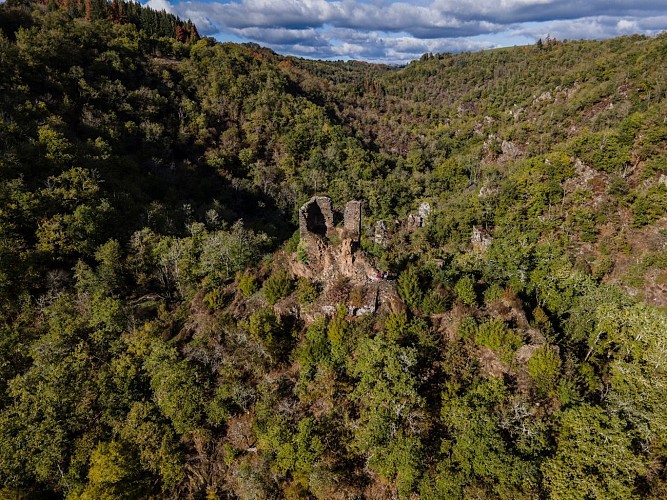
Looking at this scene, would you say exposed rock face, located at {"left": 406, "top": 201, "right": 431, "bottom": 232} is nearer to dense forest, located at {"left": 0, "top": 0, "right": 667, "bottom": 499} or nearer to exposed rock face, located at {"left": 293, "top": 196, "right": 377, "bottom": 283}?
dense forest, located at {"left": 0, "top": 0, "right": 667, "bottom": 499}

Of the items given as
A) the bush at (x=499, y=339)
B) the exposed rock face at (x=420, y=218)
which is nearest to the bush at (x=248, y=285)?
the bush at (x=499, y=339)

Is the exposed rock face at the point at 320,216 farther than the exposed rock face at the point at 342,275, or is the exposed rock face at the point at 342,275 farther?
the exposed rock face at the point at 320,216

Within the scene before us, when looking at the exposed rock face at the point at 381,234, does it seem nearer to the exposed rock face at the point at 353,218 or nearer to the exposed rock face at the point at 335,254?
the exposed rock face at the point at 353,218

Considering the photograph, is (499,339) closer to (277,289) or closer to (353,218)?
(353,218)

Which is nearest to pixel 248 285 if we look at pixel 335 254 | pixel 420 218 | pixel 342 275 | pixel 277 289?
pixel 277 289

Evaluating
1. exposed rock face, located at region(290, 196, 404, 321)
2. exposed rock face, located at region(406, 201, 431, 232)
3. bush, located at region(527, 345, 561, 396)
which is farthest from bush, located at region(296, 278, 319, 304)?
exposed rock face, located at region(406, 201, 431, 232)
